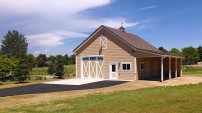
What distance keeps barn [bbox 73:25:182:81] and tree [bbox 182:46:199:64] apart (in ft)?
220

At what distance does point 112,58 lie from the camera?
35.2 metres

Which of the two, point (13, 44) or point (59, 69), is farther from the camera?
point (13, 44)

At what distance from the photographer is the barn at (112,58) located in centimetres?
3369

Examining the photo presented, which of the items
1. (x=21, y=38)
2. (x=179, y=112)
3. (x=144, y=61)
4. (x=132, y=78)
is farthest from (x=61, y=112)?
(x=21, y=38)

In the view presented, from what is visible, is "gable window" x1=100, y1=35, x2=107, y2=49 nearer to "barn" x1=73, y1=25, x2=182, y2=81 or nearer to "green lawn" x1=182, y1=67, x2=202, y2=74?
"barn" x1=73, y1=25, x2=182, y2=81

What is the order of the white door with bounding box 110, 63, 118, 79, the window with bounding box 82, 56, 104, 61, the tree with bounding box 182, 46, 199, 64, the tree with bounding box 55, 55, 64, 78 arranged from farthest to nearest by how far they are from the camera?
the tree with bounding box 182, 46, 199, 64, the tree with bounding box 55, 55, 64, 78, the window with bounding box 82, 56, 104, 61, the white door with bounding box 110, 63, 118, 79

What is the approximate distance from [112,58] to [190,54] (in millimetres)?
74702

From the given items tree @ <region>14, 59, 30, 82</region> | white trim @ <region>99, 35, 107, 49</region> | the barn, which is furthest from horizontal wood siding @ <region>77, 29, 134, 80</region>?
tree @ <region>14, 59, 30, 82</region>

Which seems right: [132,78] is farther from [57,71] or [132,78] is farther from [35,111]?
[35,111]

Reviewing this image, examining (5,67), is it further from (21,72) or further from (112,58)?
(112,58)

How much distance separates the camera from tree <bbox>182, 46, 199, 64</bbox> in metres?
103

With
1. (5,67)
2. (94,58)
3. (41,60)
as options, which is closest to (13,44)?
(41,60)

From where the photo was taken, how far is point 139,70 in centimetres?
3444

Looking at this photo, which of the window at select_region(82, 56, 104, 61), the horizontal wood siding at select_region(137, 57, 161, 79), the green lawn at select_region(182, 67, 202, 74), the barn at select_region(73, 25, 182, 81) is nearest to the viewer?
the barn at select_region(73, 25, 182, 81)
